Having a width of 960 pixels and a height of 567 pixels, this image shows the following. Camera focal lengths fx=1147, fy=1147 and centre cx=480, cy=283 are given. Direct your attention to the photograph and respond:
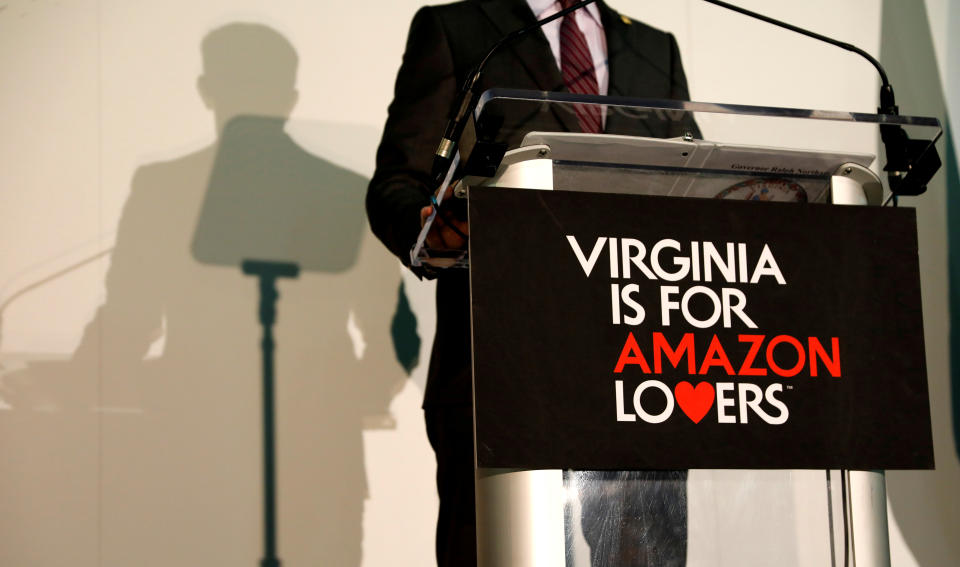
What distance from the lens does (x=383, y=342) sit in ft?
8.29

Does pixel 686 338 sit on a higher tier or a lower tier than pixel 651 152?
lower

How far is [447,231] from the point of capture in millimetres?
1417

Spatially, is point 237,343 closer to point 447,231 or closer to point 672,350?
point 447,231

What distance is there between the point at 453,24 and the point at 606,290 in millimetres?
1410

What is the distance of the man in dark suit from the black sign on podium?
2.20 feet

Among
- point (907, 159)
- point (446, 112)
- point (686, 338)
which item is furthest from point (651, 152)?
point (446, 112)

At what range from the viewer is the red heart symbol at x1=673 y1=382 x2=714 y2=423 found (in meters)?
1.25

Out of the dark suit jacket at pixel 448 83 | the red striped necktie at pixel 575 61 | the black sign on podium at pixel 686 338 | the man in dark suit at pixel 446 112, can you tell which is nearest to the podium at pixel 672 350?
the black sign on podium at pixel 686 338

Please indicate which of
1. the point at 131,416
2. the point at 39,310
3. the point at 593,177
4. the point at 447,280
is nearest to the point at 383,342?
the point at 447,280

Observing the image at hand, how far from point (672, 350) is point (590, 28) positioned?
1460 millimetres

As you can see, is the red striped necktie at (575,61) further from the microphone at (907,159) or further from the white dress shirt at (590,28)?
the microphone at (907,159)

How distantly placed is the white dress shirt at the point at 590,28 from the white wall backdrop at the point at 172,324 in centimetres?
36

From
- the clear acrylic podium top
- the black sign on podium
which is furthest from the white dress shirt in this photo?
the black sign on podium

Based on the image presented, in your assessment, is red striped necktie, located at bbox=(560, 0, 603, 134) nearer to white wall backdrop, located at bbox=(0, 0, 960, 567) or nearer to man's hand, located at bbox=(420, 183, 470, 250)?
white wall backdrop, located at bbox=(0, 0, 960, 567)
